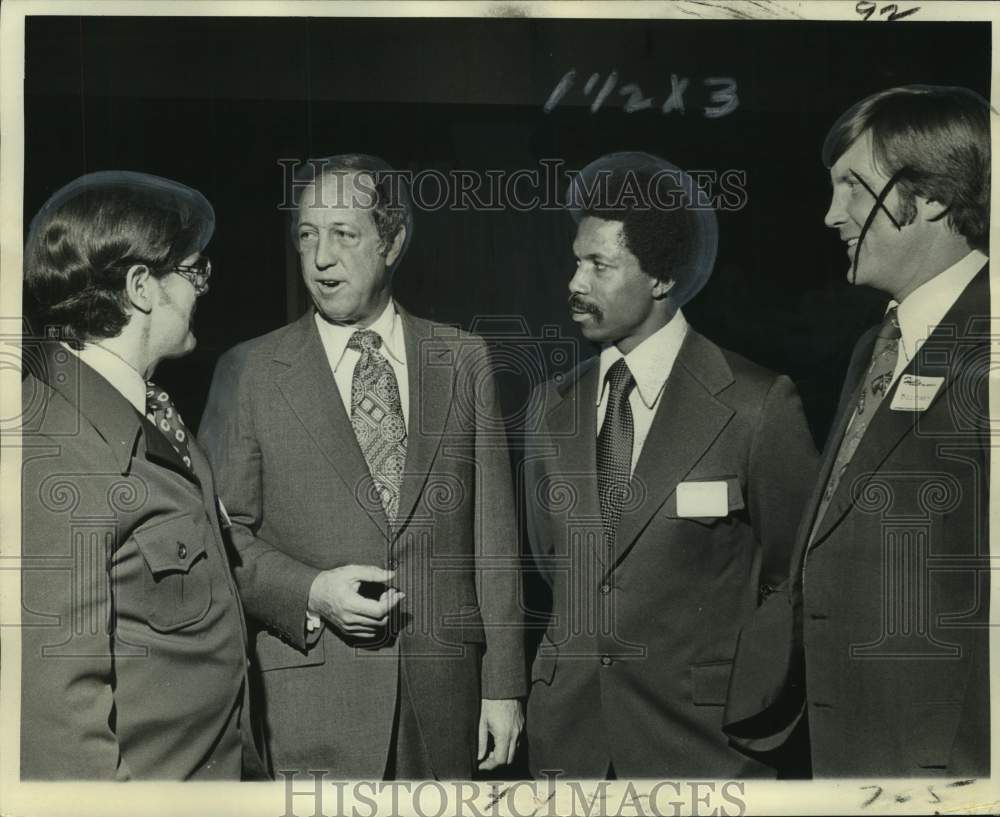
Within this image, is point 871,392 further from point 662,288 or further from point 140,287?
point 140,287

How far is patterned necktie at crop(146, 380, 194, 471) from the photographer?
5.12 metres

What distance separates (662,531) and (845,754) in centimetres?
114

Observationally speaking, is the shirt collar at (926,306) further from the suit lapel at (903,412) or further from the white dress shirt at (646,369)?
the white dress shirt at (646,369)

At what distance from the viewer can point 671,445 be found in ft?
16.8

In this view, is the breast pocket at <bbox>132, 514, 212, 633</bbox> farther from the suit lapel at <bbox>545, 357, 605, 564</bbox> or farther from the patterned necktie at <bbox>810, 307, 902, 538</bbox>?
the patterned necktie at <bbox>810, 307, 902, 538</bbox>

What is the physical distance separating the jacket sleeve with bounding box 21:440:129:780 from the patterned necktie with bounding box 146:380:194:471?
32cm

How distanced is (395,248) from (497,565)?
1280 millimetres

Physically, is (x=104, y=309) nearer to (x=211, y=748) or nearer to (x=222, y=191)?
(x=222, y=191)

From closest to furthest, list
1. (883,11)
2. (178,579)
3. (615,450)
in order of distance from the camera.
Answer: (178,579)
(615,450)
(883,11)

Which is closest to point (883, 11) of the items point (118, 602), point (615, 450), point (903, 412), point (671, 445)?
point (903, 412)

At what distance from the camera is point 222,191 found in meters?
5.19

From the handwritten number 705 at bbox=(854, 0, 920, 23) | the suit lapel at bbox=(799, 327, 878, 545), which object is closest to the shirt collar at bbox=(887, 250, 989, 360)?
the suit lapel at bbox=(799, 327, 878, 545)

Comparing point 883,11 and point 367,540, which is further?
point 883,11

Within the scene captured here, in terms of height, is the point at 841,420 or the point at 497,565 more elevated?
the point at 841,420
